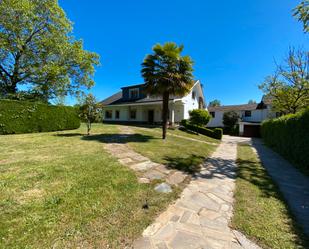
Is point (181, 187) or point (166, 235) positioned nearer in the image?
point (166, 235)

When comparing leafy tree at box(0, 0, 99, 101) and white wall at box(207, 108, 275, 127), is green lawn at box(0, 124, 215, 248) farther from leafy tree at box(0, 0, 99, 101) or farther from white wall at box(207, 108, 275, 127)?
white wall at box(207, 108, 275, 127)

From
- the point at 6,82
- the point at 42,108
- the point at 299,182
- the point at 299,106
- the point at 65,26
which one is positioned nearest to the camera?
the point at 299,182

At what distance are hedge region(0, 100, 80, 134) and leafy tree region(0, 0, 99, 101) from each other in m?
4.43

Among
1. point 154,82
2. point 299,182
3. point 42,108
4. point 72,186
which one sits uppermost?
point 154,82

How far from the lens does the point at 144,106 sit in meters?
24.9

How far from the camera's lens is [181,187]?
4.58 m

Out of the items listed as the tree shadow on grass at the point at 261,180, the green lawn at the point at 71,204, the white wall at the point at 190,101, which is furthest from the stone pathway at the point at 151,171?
the white wall at the point at 190,101

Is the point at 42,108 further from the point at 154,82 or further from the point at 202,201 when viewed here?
the point at 202,201

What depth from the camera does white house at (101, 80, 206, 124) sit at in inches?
896

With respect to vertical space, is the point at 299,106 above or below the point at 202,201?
above

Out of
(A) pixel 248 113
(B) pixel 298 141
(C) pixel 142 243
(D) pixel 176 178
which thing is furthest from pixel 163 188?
(A) pixel 248 113

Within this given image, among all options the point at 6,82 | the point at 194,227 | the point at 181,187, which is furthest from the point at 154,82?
the point at 6,82

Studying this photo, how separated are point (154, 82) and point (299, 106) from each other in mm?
17591

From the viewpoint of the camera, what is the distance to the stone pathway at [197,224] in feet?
8.30
